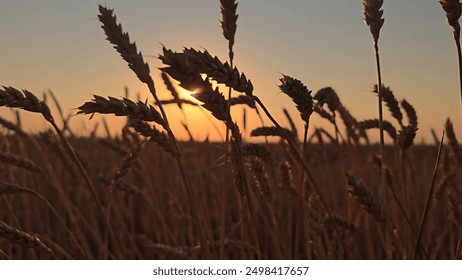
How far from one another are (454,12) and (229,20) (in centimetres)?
52

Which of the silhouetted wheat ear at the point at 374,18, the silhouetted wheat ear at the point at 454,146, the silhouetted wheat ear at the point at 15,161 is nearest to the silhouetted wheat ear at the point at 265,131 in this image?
the silhouetted wheat ear at the point at 374,18

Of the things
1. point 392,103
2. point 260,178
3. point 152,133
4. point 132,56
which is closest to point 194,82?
point 132,56

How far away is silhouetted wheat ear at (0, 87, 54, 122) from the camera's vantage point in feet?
3.10

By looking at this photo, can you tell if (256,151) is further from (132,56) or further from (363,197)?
(132,56)

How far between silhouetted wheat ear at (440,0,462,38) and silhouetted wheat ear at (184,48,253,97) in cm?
44

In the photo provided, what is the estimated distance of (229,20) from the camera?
4.29 ft

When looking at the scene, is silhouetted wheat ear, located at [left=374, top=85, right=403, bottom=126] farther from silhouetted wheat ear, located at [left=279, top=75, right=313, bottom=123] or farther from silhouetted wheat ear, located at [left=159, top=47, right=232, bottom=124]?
silhouetted wheat ear, located at [left=159, top=47, right=232, bottom=124]

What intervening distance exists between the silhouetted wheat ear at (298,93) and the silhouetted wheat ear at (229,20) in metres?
0.25
